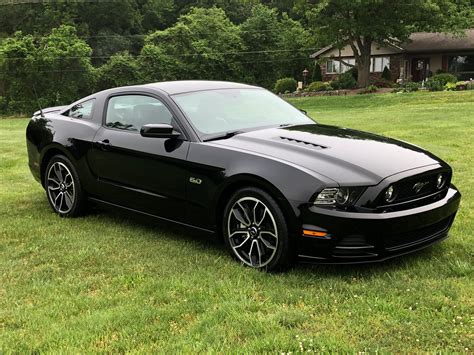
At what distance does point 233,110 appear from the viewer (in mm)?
5039

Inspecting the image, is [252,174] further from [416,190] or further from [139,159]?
[139,159]

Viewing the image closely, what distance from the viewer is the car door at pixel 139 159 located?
4.58 meters

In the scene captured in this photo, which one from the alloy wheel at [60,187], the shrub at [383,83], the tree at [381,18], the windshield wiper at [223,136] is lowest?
the shrub at [383,83]

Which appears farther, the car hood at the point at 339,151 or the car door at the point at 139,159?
the car door at the point at 139,159

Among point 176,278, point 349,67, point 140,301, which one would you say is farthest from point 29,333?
point 349,67

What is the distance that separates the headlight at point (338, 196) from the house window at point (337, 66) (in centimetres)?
4223

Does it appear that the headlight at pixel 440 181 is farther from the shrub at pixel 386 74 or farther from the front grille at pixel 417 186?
the shrub at pixel 386 74

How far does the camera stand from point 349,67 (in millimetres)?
44406

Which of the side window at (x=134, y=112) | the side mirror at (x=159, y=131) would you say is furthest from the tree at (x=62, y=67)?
the side mirror at (x=159, y=131)

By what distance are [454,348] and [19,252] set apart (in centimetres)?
358

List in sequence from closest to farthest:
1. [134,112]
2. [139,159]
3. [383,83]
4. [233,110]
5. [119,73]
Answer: [139,159] → [233,110] → [134,112] → [383,83] → [119,73]

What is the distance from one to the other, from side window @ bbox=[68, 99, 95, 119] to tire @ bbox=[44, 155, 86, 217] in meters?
0.49

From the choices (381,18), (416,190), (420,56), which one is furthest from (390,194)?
(420,56)

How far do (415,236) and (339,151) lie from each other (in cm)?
84
